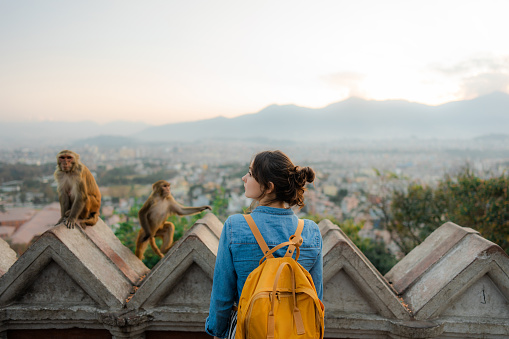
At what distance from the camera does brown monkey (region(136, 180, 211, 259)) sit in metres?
4.41

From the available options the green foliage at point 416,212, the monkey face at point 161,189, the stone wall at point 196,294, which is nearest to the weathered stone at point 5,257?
the stone wall at point 196,294

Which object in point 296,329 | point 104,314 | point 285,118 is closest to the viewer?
point 296,329

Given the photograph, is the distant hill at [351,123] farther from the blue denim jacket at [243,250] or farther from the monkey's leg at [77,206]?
the blue denim jacket at [243,250]

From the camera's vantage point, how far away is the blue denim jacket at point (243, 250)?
181 centimetres

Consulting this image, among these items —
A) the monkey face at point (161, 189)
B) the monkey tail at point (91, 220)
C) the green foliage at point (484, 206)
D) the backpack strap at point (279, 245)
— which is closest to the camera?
the backpack strap at point (279, 245)

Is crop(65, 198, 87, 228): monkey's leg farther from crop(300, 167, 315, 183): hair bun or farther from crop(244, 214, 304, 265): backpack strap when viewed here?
crop(300, 167, 315, 183): hair bun

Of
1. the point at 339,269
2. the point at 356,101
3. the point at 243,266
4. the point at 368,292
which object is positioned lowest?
Result: the point at 368,292

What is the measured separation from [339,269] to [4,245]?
295 centimetres

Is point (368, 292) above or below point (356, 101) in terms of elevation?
below

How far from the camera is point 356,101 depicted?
7962cm

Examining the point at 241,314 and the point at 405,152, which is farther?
the point at 405,152

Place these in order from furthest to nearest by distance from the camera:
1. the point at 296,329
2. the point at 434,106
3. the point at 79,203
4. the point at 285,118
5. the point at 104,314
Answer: the point at 434,106
the point at 285,118
the point at 79,203
the point at 104,314
the point at 296,329

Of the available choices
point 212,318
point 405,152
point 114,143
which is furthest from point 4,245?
point 405,152

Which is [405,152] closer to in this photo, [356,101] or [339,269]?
[356,101]
